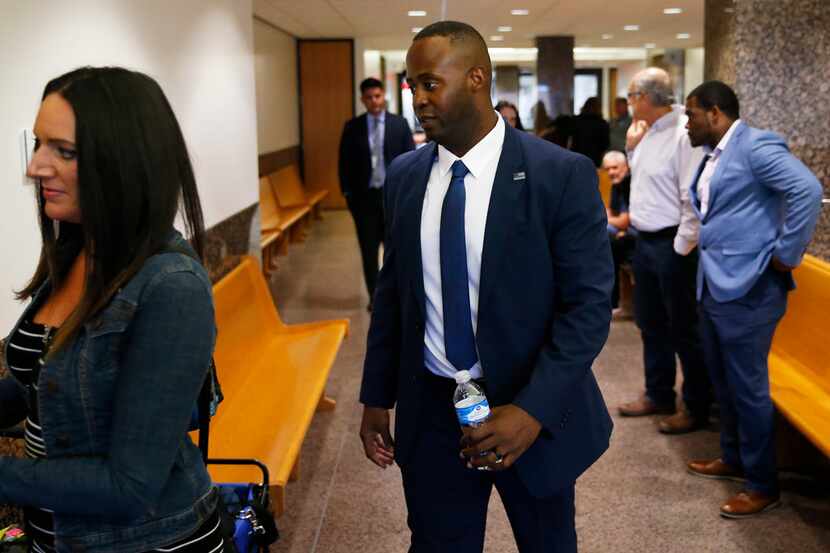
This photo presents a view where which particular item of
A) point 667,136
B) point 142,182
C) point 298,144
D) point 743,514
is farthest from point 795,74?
point 298,144

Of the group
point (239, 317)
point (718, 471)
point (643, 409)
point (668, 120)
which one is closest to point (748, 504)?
point (718, 471)

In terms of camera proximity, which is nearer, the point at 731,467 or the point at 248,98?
the point at 731,467

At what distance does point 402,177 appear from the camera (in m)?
2.22

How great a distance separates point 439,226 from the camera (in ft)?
6.77

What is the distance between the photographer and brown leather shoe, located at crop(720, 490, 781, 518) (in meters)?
3.69

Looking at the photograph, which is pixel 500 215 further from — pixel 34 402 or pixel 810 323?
pixel 810 323

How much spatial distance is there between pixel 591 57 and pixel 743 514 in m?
23.8

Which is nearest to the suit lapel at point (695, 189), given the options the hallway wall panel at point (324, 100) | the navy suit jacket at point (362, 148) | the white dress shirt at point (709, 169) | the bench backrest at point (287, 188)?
the white dress shirt at point (709, 169)

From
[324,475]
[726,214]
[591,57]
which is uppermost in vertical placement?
[591,57]

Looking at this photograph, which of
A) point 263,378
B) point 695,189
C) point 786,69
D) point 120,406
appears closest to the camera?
point 120,406

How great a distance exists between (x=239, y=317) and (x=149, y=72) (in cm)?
123

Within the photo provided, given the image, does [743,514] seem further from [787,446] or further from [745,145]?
[745,145]

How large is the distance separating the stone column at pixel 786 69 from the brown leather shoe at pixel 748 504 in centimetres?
242

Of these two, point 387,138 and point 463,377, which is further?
point 387,138
